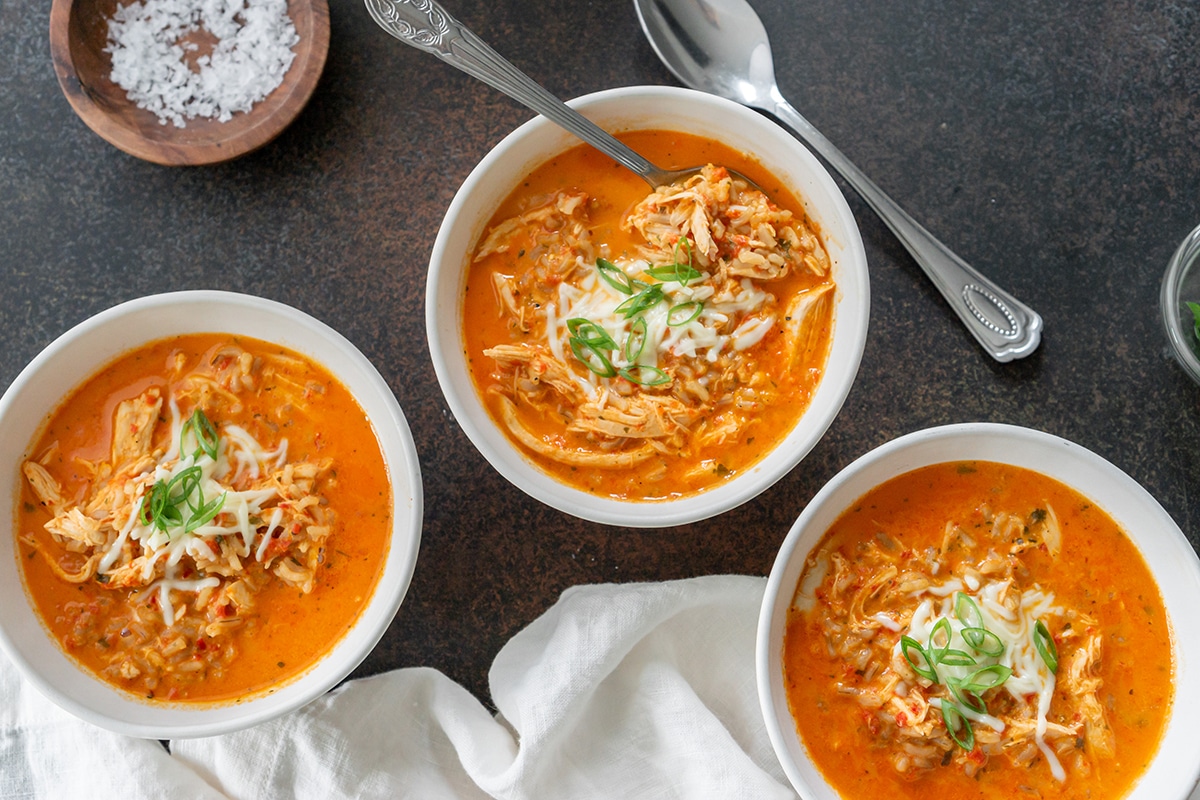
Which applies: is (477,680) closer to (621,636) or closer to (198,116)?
(621,636)

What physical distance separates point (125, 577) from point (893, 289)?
256cm

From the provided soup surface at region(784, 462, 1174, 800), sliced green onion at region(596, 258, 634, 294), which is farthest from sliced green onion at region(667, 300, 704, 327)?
soup surface at region(784, 462, 1174, 800)

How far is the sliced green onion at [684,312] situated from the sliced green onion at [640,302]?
0.06 meters

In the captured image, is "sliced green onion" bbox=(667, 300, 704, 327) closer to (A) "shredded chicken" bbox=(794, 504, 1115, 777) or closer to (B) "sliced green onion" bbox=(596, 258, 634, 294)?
(B) "sliced green onion" bbox=(596, 258, 634, 294)

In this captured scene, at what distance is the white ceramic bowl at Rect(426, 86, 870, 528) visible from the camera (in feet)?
9.05

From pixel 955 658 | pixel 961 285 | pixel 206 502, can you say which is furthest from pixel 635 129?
pixel 955 658

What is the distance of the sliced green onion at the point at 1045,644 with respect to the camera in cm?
271

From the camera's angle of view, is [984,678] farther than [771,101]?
No

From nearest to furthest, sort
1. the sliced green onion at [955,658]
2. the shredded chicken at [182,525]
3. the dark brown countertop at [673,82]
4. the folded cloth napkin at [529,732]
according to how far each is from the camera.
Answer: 1. the sliced green onion at [955,658]
2. the shredded chicken at [182,525]
3. the folded cloth napkin at [529,732]
4. the dark brown countertop at [673,82]

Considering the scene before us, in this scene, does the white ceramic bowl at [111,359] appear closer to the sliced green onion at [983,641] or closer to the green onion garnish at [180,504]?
the green onion garnish at [180,504]

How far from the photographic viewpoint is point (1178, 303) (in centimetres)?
321

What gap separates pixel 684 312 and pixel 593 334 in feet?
0.89

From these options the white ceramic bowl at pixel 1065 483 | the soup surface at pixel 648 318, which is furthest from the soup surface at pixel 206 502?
the white ceramic bowl at pixel 1065 483

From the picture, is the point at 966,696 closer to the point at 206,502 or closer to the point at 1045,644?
the point at 1045,644
